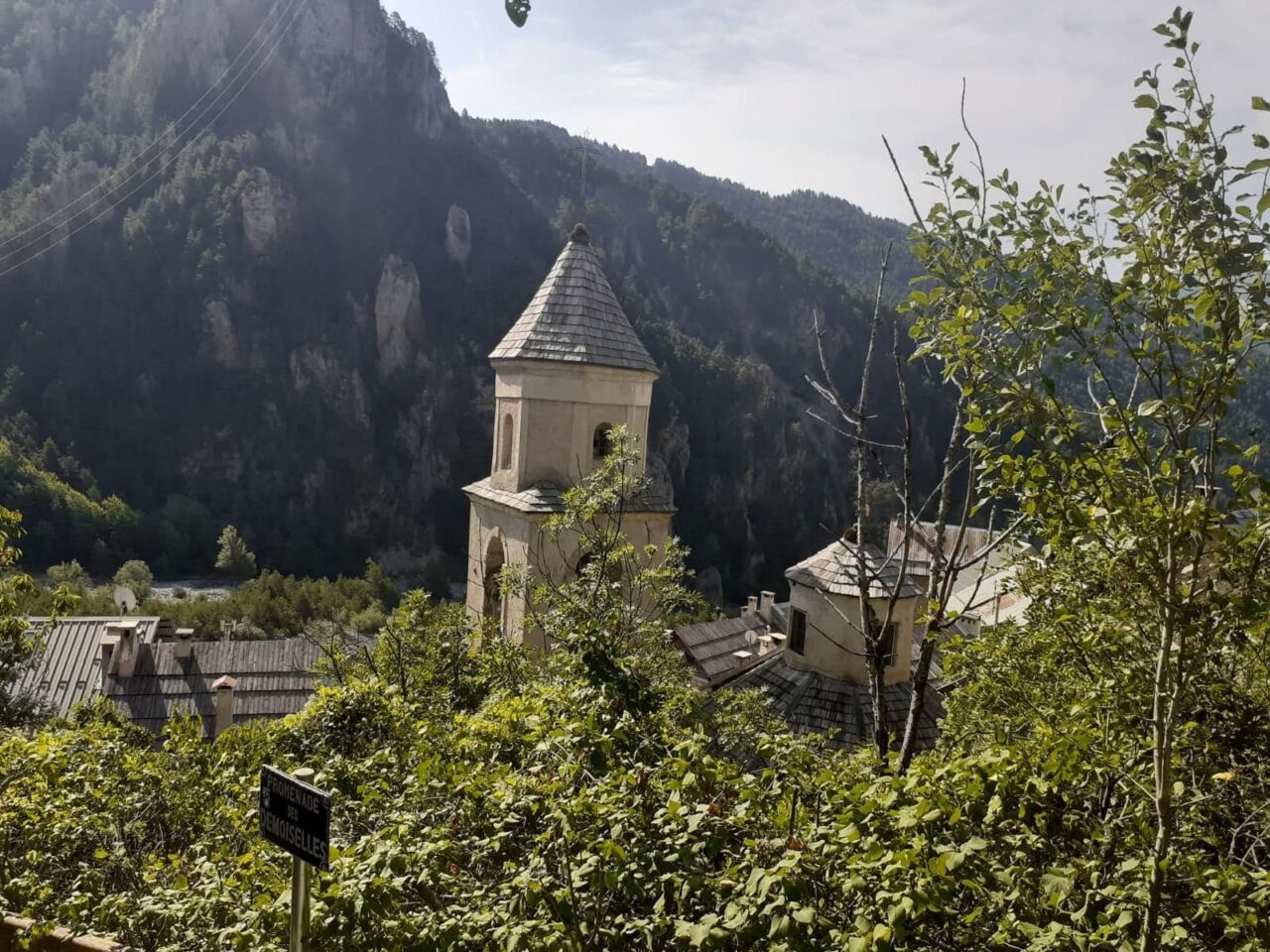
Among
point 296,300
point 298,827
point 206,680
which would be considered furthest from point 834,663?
point 296,300

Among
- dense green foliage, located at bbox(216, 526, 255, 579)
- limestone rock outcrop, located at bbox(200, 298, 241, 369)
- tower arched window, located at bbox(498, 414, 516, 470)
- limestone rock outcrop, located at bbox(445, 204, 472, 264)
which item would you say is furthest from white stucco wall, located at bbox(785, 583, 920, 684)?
limestone rock outcrop, located at bbox(445, 204, 472, 264)

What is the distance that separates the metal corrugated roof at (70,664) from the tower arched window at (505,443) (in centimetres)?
929

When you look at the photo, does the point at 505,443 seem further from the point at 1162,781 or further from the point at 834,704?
the point at 1162,781

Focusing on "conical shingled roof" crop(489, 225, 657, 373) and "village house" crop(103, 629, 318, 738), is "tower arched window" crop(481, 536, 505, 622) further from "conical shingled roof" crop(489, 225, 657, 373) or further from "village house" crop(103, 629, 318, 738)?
"village house" crop(103, 629, 318, 738)

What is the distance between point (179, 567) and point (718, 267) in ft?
218

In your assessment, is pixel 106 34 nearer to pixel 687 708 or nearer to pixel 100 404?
pixel 100 404

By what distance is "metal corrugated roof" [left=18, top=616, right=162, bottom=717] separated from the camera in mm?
15039

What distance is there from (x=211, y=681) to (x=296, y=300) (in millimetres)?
60206

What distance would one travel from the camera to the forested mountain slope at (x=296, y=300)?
63688 millimetres

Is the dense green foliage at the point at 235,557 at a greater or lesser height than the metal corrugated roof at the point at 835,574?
lesser

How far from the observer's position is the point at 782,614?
2078 cm

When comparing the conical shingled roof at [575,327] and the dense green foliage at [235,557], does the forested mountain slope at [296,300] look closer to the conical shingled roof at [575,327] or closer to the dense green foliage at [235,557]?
the dense green foliage at [235,557]

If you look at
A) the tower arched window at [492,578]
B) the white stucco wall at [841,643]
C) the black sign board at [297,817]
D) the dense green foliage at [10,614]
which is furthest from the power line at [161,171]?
the black sign board at [297,817]

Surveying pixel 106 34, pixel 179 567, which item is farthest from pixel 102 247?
pixel 179 567
